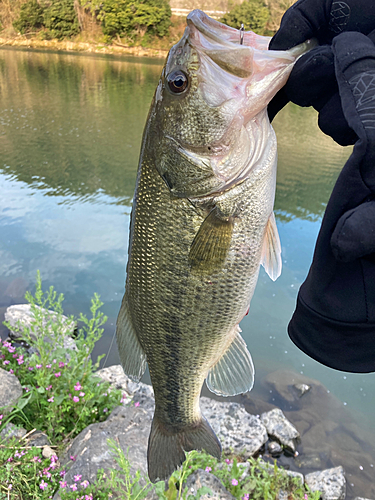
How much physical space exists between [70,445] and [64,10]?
6049 cm

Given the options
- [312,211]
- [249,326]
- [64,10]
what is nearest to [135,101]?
[312,211]

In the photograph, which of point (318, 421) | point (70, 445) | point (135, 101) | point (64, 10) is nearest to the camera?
point (70, 445)

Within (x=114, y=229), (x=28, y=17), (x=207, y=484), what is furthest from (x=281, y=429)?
(x=28, y=17)

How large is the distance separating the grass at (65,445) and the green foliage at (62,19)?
2247 inches

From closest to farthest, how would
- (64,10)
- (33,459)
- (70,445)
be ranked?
(33,459) < (70,445) < (64,10)

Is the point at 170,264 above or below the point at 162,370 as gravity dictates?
above

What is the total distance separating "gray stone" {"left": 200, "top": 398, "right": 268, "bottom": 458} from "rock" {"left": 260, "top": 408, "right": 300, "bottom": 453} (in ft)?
0.43

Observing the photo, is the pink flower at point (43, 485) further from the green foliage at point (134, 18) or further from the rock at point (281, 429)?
the green foliage at point (134, 18)

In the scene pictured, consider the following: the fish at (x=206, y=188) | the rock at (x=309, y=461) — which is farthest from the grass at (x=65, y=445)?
the fish at (x=206, y=188)

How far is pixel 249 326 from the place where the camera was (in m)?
5.12

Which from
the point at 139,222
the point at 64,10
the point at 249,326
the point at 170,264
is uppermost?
the point at 64,10

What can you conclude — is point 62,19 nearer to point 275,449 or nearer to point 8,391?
point 8,391

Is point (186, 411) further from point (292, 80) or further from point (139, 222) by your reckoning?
point (292, 80)

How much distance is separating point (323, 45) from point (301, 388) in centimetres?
379
